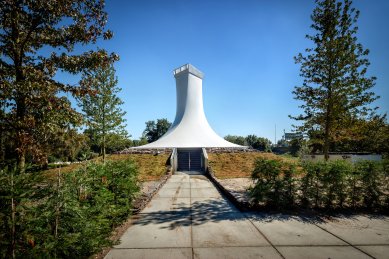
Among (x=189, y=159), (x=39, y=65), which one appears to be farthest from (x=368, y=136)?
(x=39, y=65)

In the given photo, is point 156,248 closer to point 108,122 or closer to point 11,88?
point 11,88

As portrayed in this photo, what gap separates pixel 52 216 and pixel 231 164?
55.8 feet

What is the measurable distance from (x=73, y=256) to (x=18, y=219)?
1176mm

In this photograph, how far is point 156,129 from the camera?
89.1 meters

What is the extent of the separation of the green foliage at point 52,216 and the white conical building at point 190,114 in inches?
987

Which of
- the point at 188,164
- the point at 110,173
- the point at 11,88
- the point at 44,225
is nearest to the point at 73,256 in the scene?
the point at 44,225

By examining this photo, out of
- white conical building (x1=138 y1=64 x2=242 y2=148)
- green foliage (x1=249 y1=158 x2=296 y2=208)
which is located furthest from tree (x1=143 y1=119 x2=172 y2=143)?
green foliage (x1=249 y1=158 x2=296 y2=208)

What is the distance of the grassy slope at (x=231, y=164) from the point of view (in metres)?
16.1

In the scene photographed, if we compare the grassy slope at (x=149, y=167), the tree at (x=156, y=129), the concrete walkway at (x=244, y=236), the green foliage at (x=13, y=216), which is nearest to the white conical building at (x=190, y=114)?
the grassy slope at (x=149, y=167)

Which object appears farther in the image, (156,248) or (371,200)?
(371,200)

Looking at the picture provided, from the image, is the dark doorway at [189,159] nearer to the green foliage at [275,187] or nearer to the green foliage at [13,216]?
the green foliage at [275,187]

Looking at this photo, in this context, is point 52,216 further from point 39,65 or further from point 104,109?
point 104,109

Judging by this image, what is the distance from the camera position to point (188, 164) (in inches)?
882

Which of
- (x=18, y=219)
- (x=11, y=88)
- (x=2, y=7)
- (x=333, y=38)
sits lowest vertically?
(x=18, y=219)
